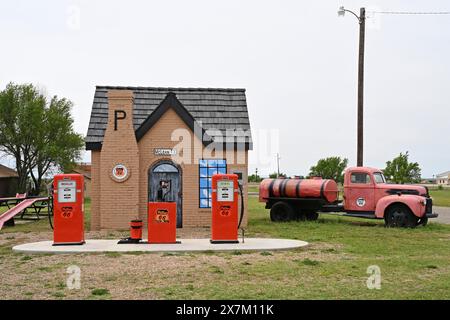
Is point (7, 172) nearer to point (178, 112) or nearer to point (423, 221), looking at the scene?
point (178, 112)

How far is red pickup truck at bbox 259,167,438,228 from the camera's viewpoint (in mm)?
18281

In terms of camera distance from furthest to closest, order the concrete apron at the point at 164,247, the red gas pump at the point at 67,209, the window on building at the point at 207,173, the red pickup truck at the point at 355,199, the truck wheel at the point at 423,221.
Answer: the window on building at the point at 207,173
the truck wheel at the point at 423,221
the red pickup truck at the point at 355,199
the red gas pump at the point at 67,209
the concrete apron at the point at 164,247

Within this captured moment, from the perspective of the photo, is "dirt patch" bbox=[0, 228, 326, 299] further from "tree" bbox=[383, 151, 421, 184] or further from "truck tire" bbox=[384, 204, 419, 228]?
"tree" bbox=[383, 151, 421, 184]

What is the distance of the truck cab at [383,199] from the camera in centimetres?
1816

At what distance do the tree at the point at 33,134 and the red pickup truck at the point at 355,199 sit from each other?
98.3 ft

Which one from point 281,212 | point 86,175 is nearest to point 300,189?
point 281,212

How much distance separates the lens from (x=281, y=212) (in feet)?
69.0

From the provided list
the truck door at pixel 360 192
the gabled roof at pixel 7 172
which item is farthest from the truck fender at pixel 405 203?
the gabled roof at pixel 7 172

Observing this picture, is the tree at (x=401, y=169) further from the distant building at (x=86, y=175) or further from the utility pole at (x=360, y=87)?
the distant building at (x=86, y=175)

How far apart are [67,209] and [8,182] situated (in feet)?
128

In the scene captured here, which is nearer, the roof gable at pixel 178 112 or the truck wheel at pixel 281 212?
the roof gable at pixel 178 112

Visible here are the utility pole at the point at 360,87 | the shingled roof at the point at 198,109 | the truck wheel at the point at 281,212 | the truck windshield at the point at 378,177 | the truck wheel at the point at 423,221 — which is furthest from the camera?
the utility pole at the point at 360,87

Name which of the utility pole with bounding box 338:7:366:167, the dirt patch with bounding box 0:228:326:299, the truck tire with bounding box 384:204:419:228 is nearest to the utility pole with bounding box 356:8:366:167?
the utility pole with bounding box 338:7:366:167
